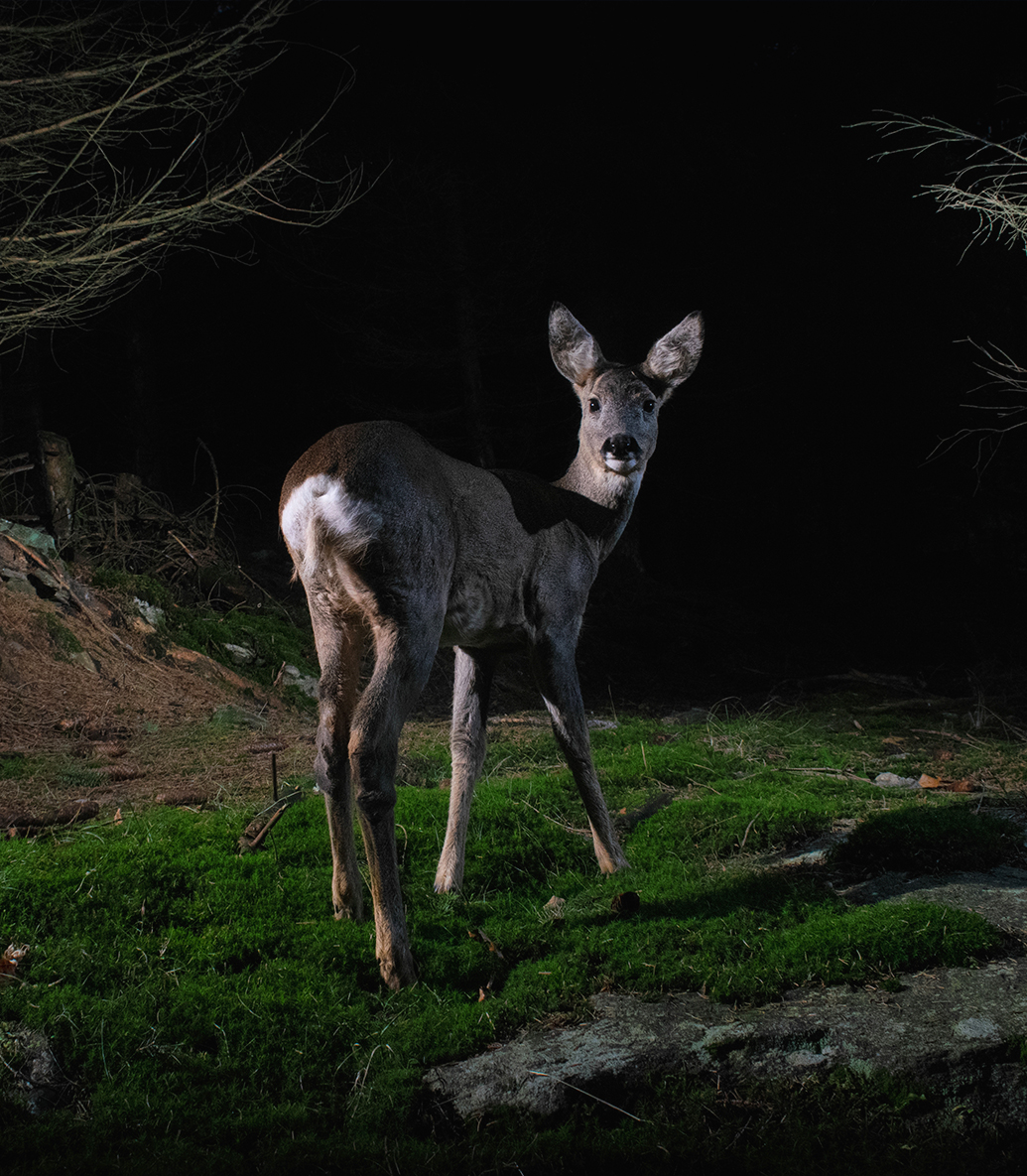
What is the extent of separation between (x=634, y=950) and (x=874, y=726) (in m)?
5.02

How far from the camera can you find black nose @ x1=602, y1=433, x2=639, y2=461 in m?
4.54

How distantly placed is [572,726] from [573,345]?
2.00 meters

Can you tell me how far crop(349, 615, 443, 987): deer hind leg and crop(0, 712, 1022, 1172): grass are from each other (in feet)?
0.45

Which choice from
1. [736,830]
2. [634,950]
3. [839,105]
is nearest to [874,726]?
[736,830]

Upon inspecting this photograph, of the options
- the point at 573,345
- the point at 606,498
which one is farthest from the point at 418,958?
the point at 573,345

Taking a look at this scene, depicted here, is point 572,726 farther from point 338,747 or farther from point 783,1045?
point 783,1045

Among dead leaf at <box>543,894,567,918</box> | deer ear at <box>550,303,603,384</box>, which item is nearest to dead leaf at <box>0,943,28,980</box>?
dead leaf at <box>543,894,567,918</box>

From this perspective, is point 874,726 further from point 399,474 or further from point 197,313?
point 197,313

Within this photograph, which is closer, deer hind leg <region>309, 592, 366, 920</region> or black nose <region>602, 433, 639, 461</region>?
deer hind leg <region>309, 592, 366, 920</region>

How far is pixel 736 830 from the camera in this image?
4.67 meters

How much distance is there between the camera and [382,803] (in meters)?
3.31

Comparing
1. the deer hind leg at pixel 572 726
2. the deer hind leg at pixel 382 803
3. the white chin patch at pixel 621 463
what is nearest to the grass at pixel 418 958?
the deer hind leg at pixel 382 803

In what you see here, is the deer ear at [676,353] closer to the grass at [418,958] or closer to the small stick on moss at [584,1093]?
the grass at [418,958]

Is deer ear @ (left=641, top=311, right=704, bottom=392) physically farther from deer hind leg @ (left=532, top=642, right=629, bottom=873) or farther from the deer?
deer hind leg @ (left=532, top=642, right=629, bottom=873)
